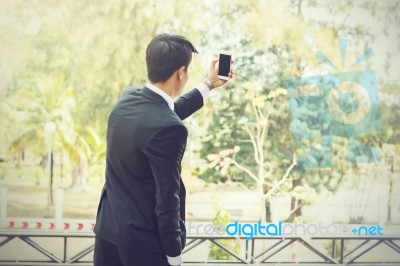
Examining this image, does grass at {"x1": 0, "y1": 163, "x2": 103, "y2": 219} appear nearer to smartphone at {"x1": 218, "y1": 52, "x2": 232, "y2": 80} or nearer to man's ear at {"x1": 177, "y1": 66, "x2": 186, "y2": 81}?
smartphone at {"x1": 218, "y1": 52, "x2": 232, "y2": 80}

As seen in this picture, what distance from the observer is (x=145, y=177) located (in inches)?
56.8

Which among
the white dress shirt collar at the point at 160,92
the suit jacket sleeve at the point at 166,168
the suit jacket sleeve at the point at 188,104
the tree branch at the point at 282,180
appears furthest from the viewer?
the tree branch at the point at 282,180

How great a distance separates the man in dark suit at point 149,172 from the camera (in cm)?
138

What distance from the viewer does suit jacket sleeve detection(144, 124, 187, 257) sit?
1.37 m

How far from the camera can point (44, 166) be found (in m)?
3.13

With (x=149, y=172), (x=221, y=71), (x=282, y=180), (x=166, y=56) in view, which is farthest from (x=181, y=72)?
(x=282, y=180)

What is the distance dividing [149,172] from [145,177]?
0.02m

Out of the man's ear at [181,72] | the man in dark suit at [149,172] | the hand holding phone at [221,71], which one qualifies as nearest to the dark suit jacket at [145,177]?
the man in dark suit at [149,172]

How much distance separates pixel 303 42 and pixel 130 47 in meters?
1.15

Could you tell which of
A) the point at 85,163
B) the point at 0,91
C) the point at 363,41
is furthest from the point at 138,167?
the point at 363,41

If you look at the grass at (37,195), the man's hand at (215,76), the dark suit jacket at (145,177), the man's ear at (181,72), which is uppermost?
the man's hand at (215,76)

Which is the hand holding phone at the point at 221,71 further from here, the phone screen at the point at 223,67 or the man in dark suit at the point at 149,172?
the man in dark suit at the point at 149,172

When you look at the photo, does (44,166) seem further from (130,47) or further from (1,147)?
(130,47)

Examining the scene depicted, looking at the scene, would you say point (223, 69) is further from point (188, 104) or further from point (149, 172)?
point (149, 172)
